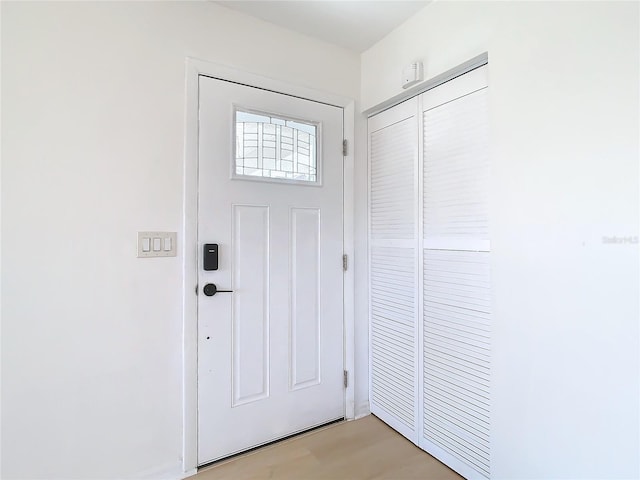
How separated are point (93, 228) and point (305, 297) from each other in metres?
1.21

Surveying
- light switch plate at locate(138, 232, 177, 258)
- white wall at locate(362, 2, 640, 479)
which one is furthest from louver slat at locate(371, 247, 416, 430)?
light switch plate at locate(138, 232, 177, 258)

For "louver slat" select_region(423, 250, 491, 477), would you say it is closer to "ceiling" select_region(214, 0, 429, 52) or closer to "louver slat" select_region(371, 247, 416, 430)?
"louver slat" select_region(371, 247, 416, 430)

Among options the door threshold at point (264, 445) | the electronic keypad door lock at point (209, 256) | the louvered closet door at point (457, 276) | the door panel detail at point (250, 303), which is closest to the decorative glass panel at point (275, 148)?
the door panel detail at point (250, 303)

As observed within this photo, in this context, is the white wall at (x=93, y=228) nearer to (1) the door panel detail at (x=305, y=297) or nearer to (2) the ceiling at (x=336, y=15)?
(2) the ceiling at (x=336, y=15)

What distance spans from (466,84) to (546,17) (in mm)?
429

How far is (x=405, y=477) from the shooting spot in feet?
5.78

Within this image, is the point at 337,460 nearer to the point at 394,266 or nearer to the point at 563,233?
the point at 394,266

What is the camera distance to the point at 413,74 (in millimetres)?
1918

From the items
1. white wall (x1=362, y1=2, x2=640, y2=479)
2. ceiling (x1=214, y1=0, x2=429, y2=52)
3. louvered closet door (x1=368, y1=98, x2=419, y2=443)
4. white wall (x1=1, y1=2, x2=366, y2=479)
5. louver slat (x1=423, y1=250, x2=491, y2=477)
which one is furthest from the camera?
louvered closet door (x1=368, y1=98, x2=419, y2=443)

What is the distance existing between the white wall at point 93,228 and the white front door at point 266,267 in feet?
0.56

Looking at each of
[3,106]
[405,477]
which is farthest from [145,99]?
[405,477]

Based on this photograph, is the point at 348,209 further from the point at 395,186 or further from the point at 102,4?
the point at 102,4

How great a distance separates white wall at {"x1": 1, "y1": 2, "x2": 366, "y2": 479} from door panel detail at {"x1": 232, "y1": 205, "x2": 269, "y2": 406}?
322 mm

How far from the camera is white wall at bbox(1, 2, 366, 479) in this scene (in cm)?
145
